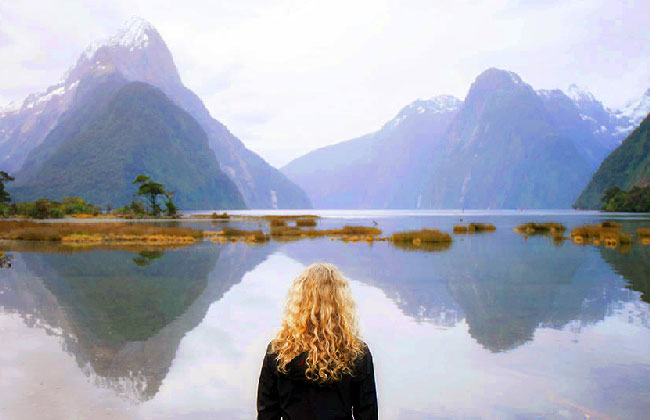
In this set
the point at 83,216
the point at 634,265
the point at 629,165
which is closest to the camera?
the point at 634,265

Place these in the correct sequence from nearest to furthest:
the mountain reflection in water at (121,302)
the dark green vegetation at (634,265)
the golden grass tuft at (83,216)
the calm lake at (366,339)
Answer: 1. the calm lake at (366,339)
2. the mountain reflection in water at (121,302)
3. the dark green vegetation at (634,265)
4. the golden grass tuft at (83,216)

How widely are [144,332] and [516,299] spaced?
486 inches

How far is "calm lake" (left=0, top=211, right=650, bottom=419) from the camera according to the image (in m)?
8.62

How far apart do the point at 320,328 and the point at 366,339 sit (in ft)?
30.4

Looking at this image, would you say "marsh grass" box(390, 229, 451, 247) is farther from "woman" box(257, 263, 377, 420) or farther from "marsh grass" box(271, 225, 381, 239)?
"woman" box(257, 263, 377, 420)

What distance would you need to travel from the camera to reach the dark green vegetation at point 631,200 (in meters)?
136

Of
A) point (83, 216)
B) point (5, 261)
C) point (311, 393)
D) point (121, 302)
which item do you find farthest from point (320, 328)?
point (83, 216)

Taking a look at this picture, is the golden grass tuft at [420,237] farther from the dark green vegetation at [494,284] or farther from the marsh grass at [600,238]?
the marsh grass at [600,238]

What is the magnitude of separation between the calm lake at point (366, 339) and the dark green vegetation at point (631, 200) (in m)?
127

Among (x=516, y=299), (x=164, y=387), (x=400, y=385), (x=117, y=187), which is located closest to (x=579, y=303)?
(x=516, y=299)

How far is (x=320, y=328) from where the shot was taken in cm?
396

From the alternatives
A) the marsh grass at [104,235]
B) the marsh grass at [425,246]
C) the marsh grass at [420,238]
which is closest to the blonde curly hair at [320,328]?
the marsh grass at [425,246]

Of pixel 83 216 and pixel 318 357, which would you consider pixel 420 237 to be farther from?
pixel 83 216

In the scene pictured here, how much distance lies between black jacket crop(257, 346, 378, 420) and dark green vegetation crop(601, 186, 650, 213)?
15288 cm
